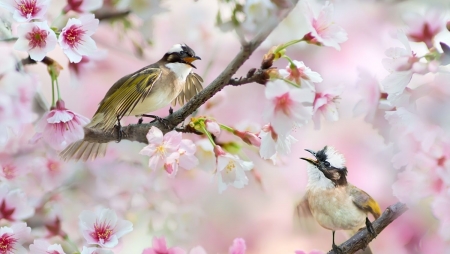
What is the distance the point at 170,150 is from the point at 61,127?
0.13m

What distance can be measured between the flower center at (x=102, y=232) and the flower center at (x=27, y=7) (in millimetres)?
270

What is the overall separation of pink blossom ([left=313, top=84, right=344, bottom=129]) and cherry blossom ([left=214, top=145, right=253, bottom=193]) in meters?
0.10

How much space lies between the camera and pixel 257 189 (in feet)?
2.20

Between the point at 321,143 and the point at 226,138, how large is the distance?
13cm

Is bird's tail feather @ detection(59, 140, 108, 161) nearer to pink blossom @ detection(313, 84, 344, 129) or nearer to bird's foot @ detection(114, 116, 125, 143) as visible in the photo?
bird's foot @ detection(114, 116, 125, 143)

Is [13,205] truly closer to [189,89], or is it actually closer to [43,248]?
[43,248]

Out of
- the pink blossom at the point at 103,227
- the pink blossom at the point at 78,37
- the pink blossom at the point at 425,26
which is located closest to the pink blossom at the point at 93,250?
the pink blossom at the point at 103,227

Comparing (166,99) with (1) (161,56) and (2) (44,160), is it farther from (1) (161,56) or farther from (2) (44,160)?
(2) (44,160)

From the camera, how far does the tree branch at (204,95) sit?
0.49m

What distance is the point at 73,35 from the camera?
1.76ft

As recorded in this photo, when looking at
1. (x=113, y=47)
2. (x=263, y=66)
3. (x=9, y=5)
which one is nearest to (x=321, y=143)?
(x=263, y=66)

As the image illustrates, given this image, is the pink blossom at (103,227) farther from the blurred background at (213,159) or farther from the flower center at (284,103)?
the flower center at (284,103)

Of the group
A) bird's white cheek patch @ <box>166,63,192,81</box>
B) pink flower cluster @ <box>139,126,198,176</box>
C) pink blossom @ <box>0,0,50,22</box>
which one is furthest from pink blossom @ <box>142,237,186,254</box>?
pink blossom @ <box>0,0,50,22</box>

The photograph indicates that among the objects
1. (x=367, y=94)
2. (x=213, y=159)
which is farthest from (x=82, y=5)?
(x=367, y=94)
